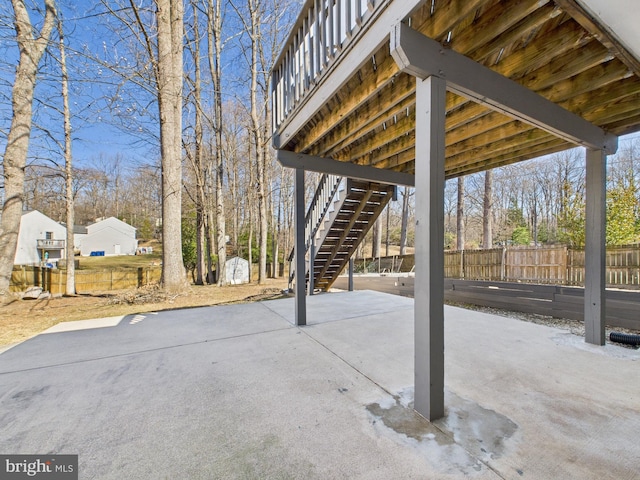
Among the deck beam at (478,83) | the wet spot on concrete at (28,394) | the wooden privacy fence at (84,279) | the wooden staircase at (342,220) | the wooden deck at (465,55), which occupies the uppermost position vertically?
the wooden deck at (465,55)

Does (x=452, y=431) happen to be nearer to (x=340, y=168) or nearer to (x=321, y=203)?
(x=340, y=168)

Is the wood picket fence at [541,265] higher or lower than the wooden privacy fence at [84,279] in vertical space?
higher

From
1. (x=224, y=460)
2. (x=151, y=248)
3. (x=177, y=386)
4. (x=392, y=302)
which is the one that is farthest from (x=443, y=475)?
(x=151, y=248)

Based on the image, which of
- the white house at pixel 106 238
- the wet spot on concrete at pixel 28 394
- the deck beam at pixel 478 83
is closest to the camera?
the deck beam at pixel 478 83

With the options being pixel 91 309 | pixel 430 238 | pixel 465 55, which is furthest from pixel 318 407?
pixel 91 309

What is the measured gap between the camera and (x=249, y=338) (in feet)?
10.2

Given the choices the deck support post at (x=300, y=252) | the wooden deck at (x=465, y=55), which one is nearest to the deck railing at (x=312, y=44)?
the wooden deck at (x=465, y=55)

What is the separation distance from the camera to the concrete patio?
50.8 inches

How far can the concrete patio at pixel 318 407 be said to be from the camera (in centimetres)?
129

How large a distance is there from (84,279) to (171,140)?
947 cm

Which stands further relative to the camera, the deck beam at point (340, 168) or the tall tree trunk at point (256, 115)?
the tall tree trunk at point (256, 115)

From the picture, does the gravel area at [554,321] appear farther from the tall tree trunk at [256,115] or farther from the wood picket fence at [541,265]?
the tall tree trunk at [256,115]

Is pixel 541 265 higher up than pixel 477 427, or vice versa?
pixel 541 265

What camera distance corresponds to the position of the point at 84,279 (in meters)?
12.0
